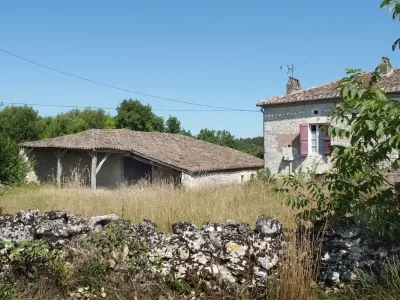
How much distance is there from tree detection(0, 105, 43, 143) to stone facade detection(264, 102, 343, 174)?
76.6 ft

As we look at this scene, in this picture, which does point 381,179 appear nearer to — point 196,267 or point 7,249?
point 196,267

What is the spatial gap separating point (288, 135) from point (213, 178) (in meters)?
5.07

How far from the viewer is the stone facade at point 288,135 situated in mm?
17562

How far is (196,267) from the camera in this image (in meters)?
3.64

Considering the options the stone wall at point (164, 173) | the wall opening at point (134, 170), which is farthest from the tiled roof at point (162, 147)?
the wall opening at point (134, 170)

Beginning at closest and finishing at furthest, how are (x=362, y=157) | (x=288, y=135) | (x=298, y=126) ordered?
(x=362, y=157) < (x=298, y=126) < (x=288, y=135)

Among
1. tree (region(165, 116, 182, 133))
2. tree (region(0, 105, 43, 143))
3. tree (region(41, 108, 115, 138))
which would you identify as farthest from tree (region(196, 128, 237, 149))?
tree (region(0, 105, 43, 143))

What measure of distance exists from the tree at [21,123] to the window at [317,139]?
2553 centimetres

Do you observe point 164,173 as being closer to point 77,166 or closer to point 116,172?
point 116,172

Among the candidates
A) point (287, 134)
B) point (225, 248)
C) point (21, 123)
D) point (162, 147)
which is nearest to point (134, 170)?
point (162, 147)

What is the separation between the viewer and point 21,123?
34156 mm

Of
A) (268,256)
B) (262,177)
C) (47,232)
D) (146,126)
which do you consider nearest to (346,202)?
(268,256)

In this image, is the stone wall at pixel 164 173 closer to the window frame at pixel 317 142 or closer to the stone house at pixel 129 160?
the stone house at pixel 129 160

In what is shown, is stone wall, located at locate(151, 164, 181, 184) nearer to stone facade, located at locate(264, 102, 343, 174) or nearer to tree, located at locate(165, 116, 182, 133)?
stone facade, located at locate(264, 102, 343, 174)
